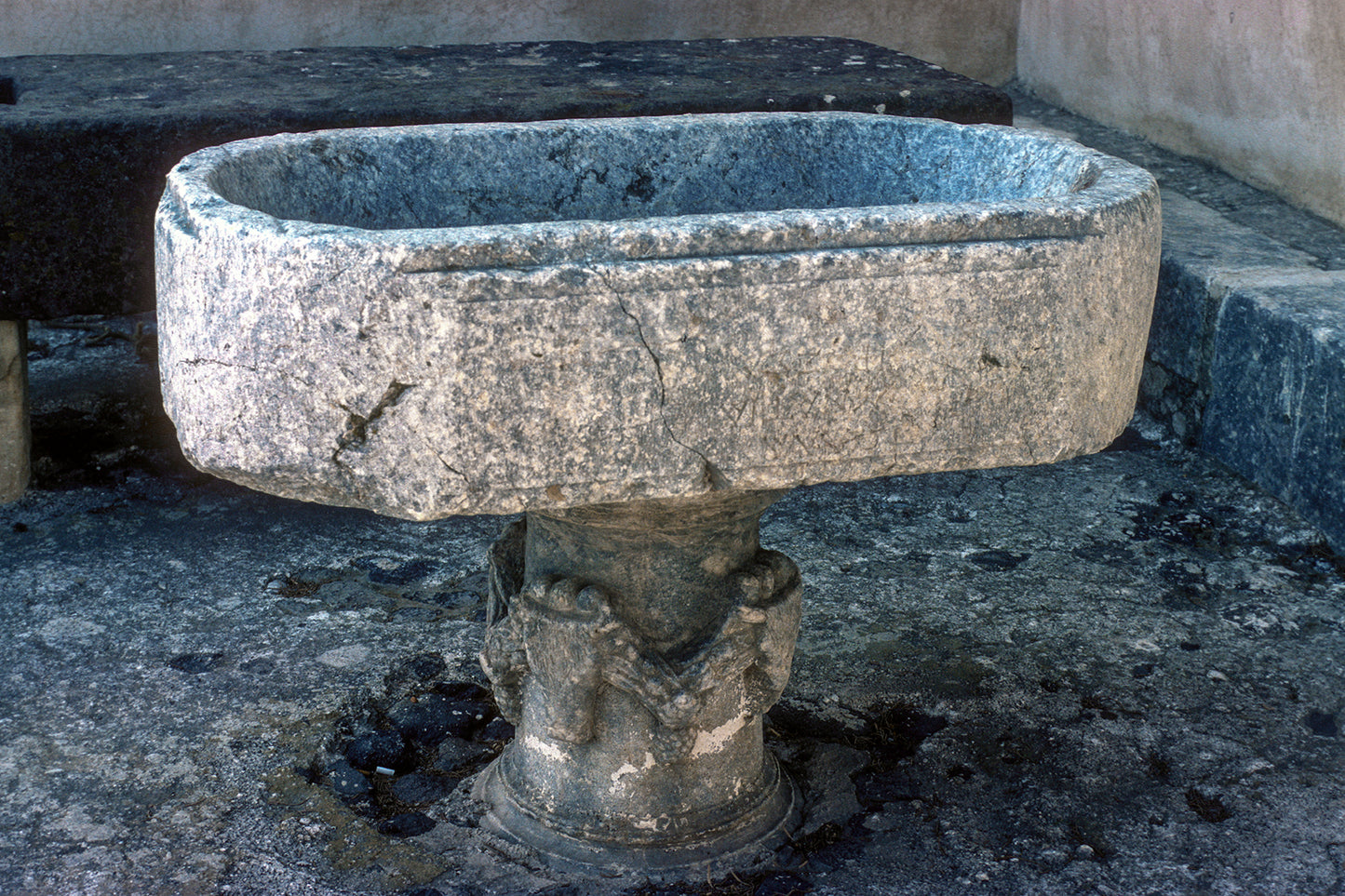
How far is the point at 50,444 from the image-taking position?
3229 millimetres

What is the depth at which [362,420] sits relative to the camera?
1327 millimetres

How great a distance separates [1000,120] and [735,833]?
1735 millimetres

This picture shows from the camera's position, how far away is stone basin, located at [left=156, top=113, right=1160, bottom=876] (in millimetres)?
1306

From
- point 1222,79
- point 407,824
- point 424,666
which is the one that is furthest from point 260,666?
point 1222,79

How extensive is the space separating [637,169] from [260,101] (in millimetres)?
1113

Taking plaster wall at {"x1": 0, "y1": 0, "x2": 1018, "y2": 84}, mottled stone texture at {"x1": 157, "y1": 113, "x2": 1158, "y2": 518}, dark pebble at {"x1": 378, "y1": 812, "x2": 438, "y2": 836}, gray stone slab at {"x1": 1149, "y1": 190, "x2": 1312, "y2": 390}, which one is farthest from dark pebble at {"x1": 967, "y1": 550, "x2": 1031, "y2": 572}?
plaster wall at {"x1": 0, "y1": 0, "x2": 1018, "y2": 84}

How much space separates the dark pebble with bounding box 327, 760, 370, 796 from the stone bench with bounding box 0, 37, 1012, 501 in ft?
3.79

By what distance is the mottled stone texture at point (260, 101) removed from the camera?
2594 mm

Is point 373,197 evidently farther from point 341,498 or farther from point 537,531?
point 341,498

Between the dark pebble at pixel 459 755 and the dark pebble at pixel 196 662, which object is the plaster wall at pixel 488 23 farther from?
the dark pebble at pixel 459 755

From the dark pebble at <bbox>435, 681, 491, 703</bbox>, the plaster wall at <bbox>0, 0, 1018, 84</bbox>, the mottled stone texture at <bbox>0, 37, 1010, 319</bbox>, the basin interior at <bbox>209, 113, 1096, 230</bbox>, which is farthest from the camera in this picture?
the plaster wall at <bbox>0, 0, 1018, 84</bbox>

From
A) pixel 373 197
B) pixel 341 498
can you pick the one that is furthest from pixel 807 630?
pixel 341 498

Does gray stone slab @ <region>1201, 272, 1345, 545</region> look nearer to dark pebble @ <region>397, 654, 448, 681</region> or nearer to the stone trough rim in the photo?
the stone trough rim

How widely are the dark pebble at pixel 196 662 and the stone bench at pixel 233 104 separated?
770mm
